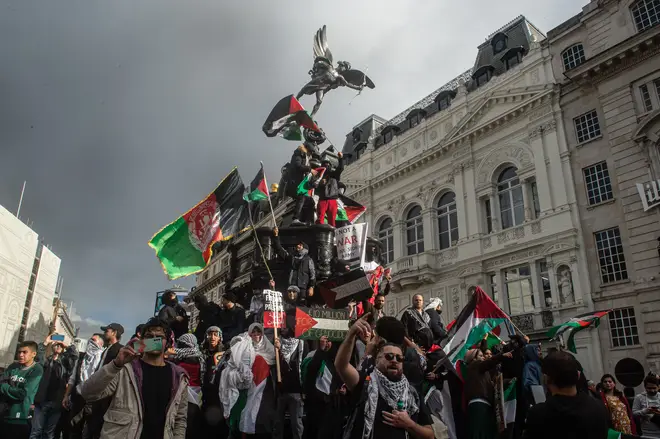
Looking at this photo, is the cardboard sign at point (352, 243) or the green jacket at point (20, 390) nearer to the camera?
the green jacket at point (20, 390)

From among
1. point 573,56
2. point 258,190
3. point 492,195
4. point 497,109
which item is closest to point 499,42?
point 497,109

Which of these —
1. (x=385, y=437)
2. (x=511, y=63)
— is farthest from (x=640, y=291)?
(x=385, y=437)

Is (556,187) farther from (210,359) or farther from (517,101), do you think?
(210,359)

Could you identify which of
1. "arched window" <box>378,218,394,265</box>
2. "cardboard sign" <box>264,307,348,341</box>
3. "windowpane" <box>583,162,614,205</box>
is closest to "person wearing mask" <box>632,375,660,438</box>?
"cardboard sign" <box>264,307,348,341</box>

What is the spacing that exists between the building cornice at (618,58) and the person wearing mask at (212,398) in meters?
23.0

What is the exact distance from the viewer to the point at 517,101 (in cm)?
2678

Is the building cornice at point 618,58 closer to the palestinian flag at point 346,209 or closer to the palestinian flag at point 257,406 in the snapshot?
the palestinian flag at point 346,209

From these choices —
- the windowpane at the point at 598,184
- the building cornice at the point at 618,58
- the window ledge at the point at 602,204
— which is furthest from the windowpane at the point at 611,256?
the building cornice at the point at 618,58

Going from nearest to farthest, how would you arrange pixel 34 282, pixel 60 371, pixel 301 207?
pixel 60 371 → pixel 301 207 → pixel 34 282

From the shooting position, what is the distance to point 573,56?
25.2 metres

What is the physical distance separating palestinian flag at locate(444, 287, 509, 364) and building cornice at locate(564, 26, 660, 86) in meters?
19.8

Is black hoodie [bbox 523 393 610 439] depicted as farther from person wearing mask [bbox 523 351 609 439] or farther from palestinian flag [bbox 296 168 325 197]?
palestinian flag [bbox 296 168 325 197]

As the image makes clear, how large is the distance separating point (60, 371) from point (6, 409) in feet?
3.70

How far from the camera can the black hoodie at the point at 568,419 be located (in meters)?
3.06
